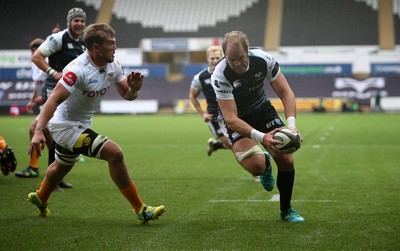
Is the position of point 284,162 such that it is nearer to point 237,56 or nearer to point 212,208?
point 237,56

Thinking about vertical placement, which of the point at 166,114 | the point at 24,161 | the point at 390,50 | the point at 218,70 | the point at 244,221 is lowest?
the point at 166,114

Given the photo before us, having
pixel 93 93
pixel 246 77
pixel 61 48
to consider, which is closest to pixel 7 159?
pixel 61 48

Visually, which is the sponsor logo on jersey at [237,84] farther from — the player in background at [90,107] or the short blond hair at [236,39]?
the player in background at [90,107]

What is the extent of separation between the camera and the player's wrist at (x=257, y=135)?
21.8ft

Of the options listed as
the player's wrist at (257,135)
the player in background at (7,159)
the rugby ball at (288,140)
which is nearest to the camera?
the rugby ball at (288,140)

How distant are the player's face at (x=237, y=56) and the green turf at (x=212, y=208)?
1.56m

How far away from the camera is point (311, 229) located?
650cm

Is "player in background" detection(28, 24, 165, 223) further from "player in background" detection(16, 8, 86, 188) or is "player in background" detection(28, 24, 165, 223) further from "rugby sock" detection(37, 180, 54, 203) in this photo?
"player in background" detection(16, 8, 86, 188)

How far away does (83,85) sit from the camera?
692cm

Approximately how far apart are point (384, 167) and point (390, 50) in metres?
34.0

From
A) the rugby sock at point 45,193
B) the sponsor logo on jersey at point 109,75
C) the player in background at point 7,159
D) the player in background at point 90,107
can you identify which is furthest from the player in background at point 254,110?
the player in background at point 7,159

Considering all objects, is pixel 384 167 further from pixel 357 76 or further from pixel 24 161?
pixel 357 76

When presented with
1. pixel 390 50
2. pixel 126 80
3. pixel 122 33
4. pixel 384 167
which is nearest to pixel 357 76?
pixel 390 50

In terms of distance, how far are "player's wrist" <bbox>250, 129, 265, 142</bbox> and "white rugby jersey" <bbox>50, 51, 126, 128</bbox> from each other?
156 centimetres
